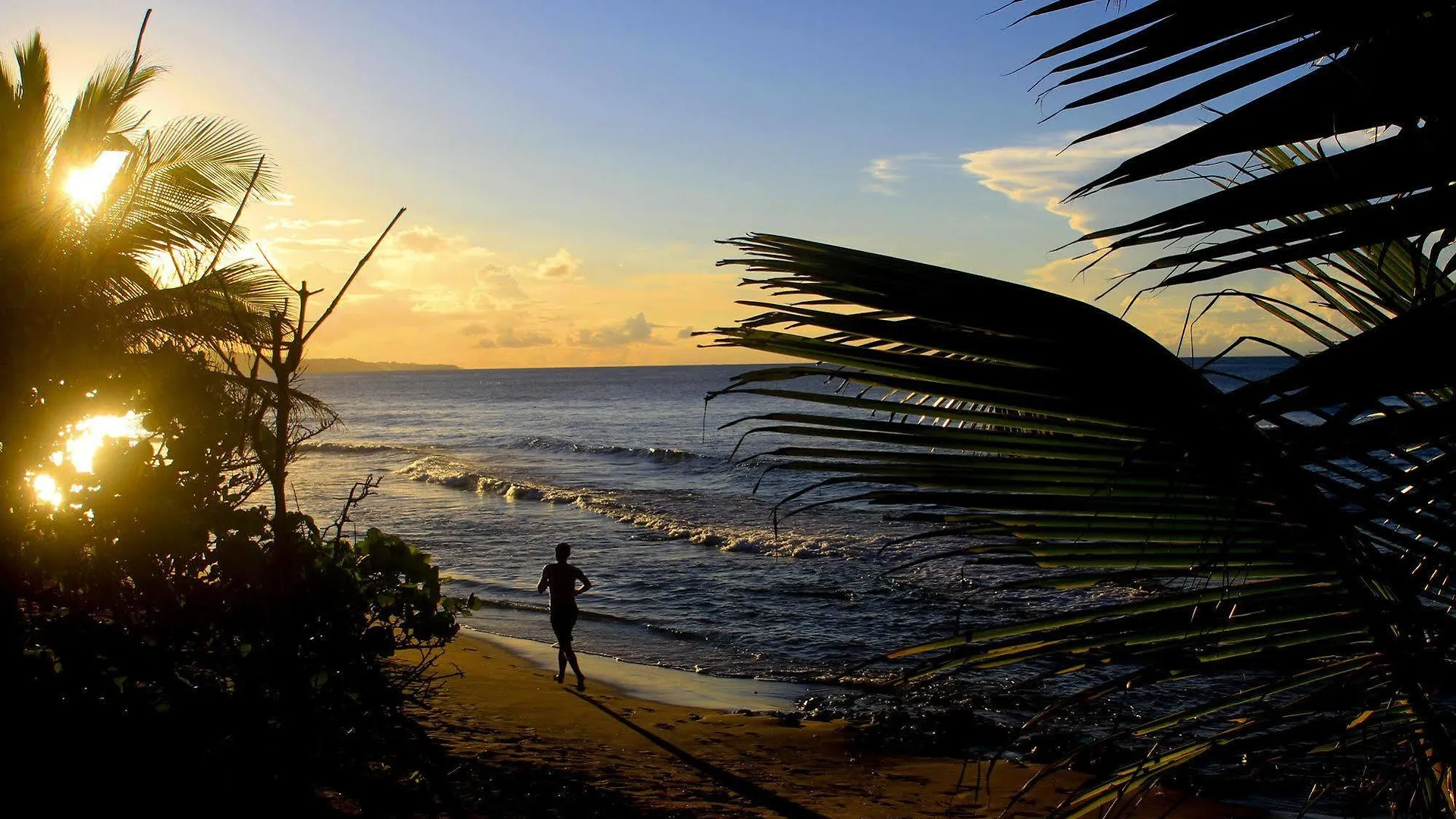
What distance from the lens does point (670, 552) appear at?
19.2 m

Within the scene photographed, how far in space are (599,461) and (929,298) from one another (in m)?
37.3

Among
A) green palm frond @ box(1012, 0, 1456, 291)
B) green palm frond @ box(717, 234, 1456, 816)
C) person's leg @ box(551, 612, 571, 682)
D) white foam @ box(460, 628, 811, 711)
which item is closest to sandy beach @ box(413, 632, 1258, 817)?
white foam @ box(460, 628, 811, 711)

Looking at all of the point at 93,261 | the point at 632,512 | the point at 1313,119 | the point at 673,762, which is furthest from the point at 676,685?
the point at 632,512

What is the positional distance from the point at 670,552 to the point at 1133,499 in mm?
18167

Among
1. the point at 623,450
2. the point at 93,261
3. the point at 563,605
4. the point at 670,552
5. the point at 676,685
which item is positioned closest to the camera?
the point at 93,261

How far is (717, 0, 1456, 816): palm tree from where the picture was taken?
0.80 metres

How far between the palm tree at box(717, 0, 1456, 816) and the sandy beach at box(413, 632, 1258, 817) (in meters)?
4.35

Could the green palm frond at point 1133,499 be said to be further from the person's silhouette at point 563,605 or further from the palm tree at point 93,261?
the person's silhouette at point 563,605

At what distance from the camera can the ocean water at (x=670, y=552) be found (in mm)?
12766

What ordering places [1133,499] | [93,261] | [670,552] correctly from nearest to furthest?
[1133,499]
[93,261]
[670,552]

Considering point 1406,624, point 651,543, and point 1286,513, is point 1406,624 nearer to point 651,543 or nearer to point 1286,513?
point 1286,513

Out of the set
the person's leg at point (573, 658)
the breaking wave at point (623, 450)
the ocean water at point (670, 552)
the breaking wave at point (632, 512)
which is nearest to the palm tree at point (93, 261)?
the ocean water at point (670, 552)

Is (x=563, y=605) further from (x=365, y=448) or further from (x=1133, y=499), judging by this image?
(x=365, y=448)

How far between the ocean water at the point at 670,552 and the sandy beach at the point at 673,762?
1083mm
